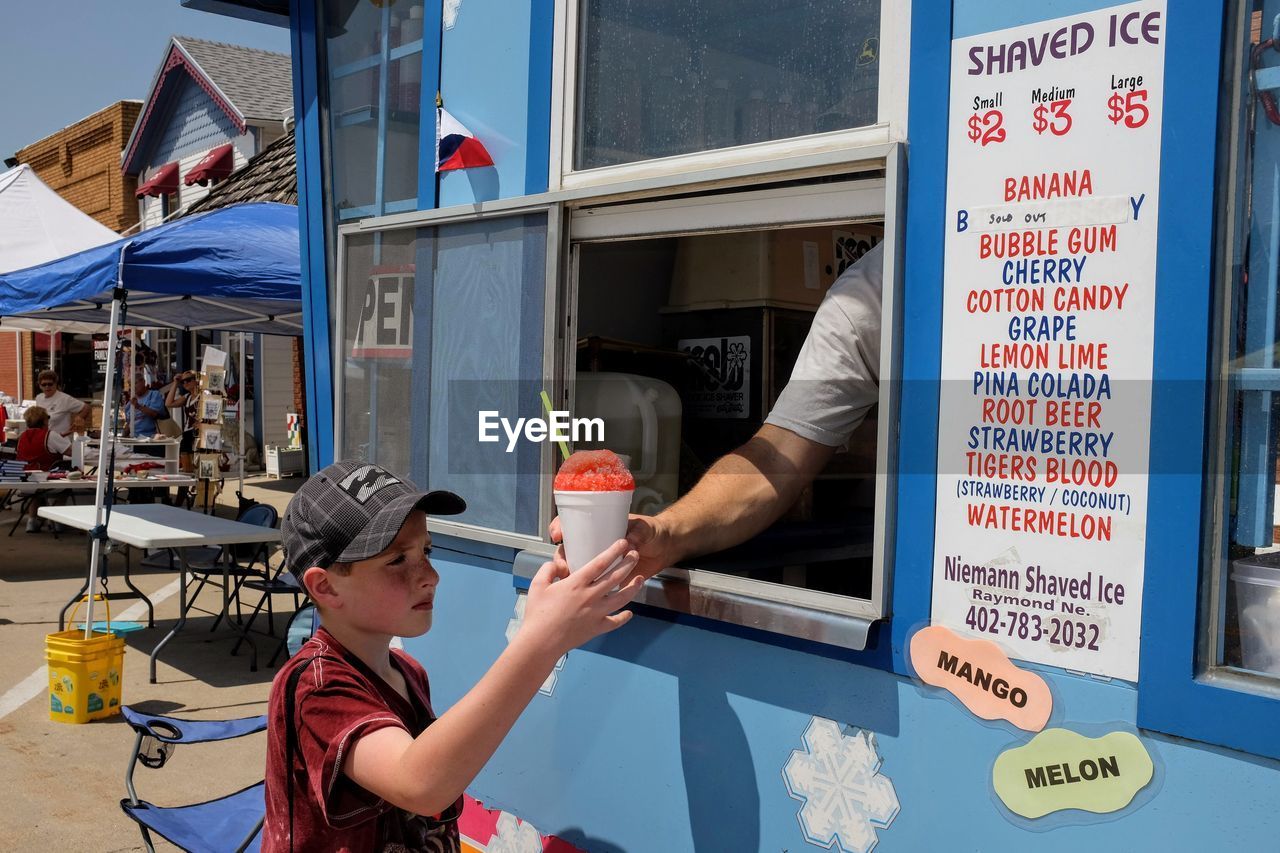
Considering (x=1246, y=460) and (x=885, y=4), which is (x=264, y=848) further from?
(x=885, y=4)

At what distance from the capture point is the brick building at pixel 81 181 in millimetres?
24359

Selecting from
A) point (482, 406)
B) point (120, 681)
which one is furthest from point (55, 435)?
point (482, 406)

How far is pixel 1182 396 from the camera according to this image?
6.19 ft

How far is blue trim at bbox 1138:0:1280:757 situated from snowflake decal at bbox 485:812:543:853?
1.83 meters

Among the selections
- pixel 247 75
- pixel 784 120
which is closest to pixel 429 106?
pixel 784 120

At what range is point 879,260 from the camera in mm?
2639

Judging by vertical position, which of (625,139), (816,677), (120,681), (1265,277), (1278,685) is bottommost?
(120,681)

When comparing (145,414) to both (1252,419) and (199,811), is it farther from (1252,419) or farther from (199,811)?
(1252,419)

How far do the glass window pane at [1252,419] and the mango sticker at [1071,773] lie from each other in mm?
229

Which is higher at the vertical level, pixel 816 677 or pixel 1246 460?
pixel 1246 460

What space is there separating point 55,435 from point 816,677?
12.6 m

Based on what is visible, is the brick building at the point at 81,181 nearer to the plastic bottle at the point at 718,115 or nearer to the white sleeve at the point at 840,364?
the plastic bottle at the point at 718,115

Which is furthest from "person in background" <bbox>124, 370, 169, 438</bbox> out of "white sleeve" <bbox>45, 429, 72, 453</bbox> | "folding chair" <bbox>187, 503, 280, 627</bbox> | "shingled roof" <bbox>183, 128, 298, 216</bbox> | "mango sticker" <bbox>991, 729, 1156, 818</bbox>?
"mango sticker" <bbox>991, 729, 1156, 818</bbox>

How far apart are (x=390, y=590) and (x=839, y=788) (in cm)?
108
